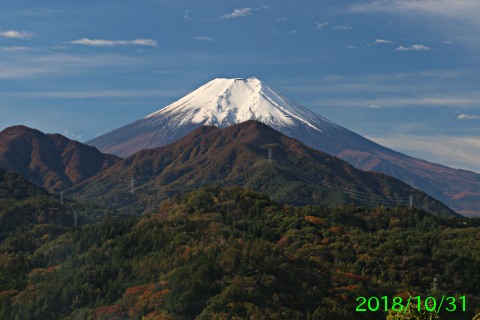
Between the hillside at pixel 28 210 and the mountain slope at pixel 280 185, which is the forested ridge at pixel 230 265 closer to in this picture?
the hillside at pixel 28 210

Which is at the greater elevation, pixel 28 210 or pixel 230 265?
pixel 230 265

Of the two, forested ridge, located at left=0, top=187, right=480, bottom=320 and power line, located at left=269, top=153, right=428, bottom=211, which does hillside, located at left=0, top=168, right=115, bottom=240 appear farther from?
power line, located at left=269, top=153, right=428, bottom=211

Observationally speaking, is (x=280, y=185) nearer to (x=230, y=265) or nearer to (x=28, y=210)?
(x=28, y=210)

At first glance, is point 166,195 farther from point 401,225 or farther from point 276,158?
point 401,225

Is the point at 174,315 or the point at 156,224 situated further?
the point at 156,224

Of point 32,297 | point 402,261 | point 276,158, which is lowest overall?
point 32,297

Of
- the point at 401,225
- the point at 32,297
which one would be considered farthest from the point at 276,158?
the point at 32,297

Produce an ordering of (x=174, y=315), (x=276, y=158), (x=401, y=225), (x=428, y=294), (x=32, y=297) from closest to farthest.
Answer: (x=174, y=315) → (x=32, y=297) → (x=428, y=294) → (x=401, y=225) → (x=276, y=158)

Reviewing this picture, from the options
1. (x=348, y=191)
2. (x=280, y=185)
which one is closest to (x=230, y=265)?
(x=280, y=185)

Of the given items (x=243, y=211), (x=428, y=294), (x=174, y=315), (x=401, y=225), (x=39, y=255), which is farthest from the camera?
(x=401, y=225)

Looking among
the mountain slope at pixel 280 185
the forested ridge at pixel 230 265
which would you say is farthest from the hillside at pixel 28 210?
the mountain slope at pixel 280 185
